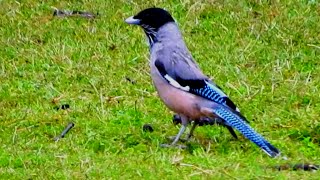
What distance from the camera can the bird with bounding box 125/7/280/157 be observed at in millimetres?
7457

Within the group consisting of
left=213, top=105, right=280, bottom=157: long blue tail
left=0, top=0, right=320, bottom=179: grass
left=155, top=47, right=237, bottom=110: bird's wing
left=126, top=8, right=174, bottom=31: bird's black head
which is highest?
left=126, top=8, right=174, bottom=31: bird's black head

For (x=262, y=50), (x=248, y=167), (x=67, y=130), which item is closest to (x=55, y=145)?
(x=67, y=130)

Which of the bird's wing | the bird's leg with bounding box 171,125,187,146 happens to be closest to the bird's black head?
the bird's wing

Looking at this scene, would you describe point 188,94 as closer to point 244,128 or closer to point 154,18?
point 244,128

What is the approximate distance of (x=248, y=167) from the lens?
7.03m

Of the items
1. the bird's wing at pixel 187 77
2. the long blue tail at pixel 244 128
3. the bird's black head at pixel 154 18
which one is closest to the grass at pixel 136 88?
the long blue tail at pixel 244 128

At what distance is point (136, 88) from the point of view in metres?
9.28

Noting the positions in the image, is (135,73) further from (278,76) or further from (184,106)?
(184,106)

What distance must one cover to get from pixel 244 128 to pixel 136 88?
6.68ft

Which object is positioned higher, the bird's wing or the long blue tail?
the bird's wing

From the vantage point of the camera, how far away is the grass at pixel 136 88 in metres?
7.21

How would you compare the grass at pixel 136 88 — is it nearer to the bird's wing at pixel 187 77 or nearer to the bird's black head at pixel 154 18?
the bird's wing at pixel 187 77

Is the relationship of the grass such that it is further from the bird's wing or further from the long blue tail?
the bird's wing

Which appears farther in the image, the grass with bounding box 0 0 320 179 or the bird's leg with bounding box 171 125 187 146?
the bird's leg with bounding box 171 125 187 146
